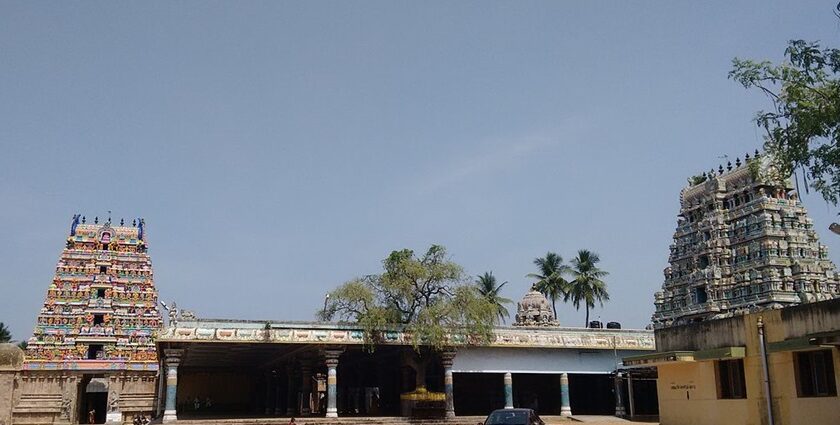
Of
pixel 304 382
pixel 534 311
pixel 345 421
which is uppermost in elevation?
pixel 534 311

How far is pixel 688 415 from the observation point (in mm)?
22000

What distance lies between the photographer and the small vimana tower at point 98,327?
44.7 metres

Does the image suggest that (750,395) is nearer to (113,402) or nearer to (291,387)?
(291,387)

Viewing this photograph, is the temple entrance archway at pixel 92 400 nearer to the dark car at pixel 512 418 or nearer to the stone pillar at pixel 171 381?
the stone pillar at pixel 171 381

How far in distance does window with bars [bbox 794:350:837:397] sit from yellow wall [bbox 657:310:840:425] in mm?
151

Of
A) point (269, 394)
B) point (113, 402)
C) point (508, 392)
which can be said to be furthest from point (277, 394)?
point (508, 392)

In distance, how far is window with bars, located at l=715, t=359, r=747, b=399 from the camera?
1996 cm

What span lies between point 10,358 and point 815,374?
1714 inches

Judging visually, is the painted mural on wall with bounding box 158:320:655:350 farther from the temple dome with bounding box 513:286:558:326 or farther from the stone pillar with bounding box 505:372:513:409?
the temple dome with bounding box 513:286:558:326

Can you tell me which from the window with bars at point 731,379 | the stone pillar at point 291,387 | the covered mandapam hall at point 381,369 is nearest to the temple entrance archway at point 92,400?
the covered mandapam hall at point 381,369

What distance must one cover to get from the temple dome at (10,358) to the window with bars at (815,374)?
42.1m

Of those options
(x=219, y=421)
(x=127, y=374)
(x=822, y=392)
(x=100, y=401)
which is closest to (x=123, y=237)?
(x=127, y=374)

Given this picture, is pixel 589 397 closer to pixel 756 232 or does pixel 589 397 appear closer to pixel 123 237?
pixel 756 232

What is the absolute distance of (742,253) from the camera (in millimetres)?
45469
